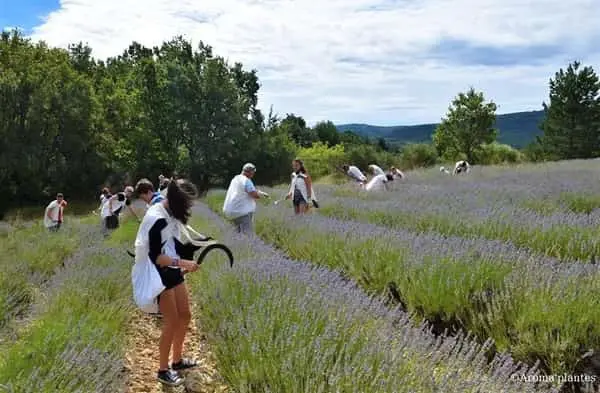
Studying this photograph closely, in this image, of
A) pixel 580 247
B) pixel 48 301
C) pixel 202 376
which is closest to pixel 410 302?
pixel 202 376

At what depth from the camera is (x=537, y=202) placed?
8570 millimetres

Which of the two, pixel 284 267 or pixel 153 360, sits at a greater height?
pixel 284 267

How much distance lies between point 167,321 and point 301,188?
6.31 meters

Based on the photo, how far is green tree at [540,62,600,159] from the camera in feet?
147

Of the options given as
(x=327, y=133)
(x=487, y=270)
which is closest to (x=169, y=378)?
(x=487, y=270)

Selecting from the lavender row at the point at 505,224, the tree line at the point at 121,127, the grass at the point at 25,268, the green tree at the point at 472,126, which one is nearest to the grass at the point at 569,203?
Answer: the lavender row at the point at 505,224

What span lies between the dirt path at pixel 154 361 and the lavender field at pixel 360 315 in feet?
0.13

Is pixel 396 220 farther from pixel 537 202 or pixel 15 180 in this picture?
pixel 15 180

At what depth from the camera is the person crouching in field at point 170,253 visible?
136 inches

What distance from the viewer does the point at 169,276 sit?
11.8 feet

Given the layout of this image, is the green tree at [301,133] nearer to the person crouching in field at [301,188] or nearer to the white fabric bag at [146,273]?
the person crouching in field at [301,188]

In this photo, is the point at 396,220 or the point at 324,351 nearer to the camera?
the point at 324,351

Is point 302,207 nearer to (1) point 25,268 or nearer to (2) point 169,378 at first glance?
(1) point 25,268

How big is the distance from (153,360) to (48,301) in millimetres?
1080
